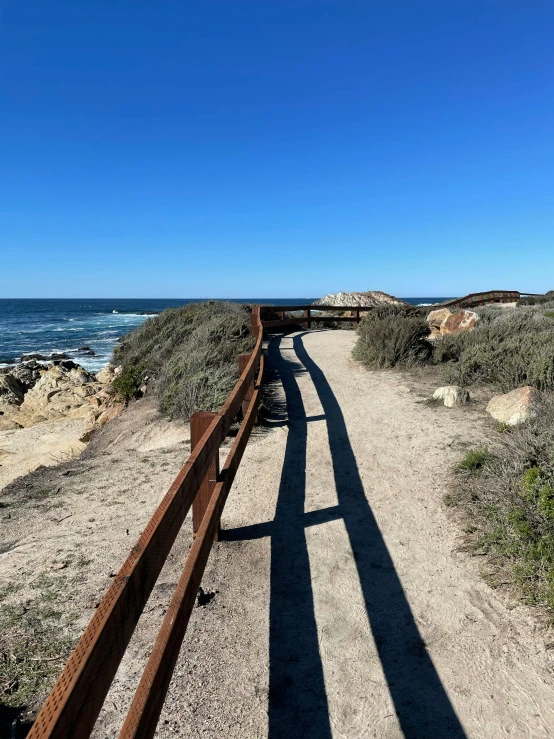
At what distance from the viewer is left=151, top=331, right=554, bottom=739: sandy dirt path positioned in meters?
2.58

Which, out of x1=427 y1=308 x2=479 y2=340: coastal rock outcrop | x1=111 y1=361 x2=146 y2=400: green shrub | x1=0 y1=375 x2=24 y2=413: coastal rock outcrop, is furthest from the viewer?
x1=0 y1=375 x2=24 y2=413: coastal rock outcrop

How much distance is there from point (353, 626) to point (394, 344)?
895cm

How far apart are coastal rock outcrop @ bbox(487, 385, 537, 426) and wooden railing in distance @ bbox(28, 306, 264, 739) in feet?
16.7

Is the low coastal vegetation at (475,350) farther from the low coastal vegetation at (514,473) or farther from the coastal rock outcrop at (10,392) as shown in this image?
the coastal rock outcrop at (10,392)

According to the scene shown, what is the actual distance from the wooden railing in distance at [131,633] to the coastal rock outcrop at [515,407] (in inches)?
201

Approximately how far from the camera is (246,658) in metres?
2.97

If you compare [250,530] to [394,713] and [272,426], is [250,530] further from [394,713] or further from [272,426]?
[272,426]

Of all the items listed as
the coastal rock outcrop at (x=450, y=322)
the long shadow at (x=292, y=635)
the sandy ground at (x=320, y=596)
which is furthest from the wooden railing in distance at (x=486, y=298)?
the long shadow at (x=292, y=635)

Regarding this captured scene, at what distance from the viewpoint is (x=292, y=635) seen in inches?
126

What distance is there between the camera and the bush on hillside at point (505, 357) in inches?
319

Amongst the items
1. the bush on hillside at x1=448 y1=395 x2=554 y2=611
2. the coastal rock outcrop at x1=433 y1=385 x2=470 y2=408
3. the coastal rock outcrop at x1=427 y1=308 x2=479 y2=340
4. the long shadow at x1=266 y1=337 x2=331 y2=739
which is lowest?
the long shadow at x1=266 y1=337 x2=331 y2=739

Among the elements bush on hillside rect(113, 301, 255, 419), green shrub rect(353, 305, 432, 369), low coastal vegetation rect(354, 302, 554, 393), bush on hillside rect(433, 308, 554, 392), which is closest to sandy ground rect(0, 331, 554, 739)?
bush on hillside rect(113, 301, 255, 419)

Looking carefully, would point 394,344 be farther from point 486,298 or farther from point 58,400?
point 486,298

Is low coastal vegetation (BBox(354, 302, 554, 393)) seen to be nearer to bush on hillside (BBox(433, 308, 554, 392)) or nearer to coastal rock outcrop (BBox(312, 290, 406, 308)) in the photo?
bush on hillside (BBox(433, 308, 554, 392))
